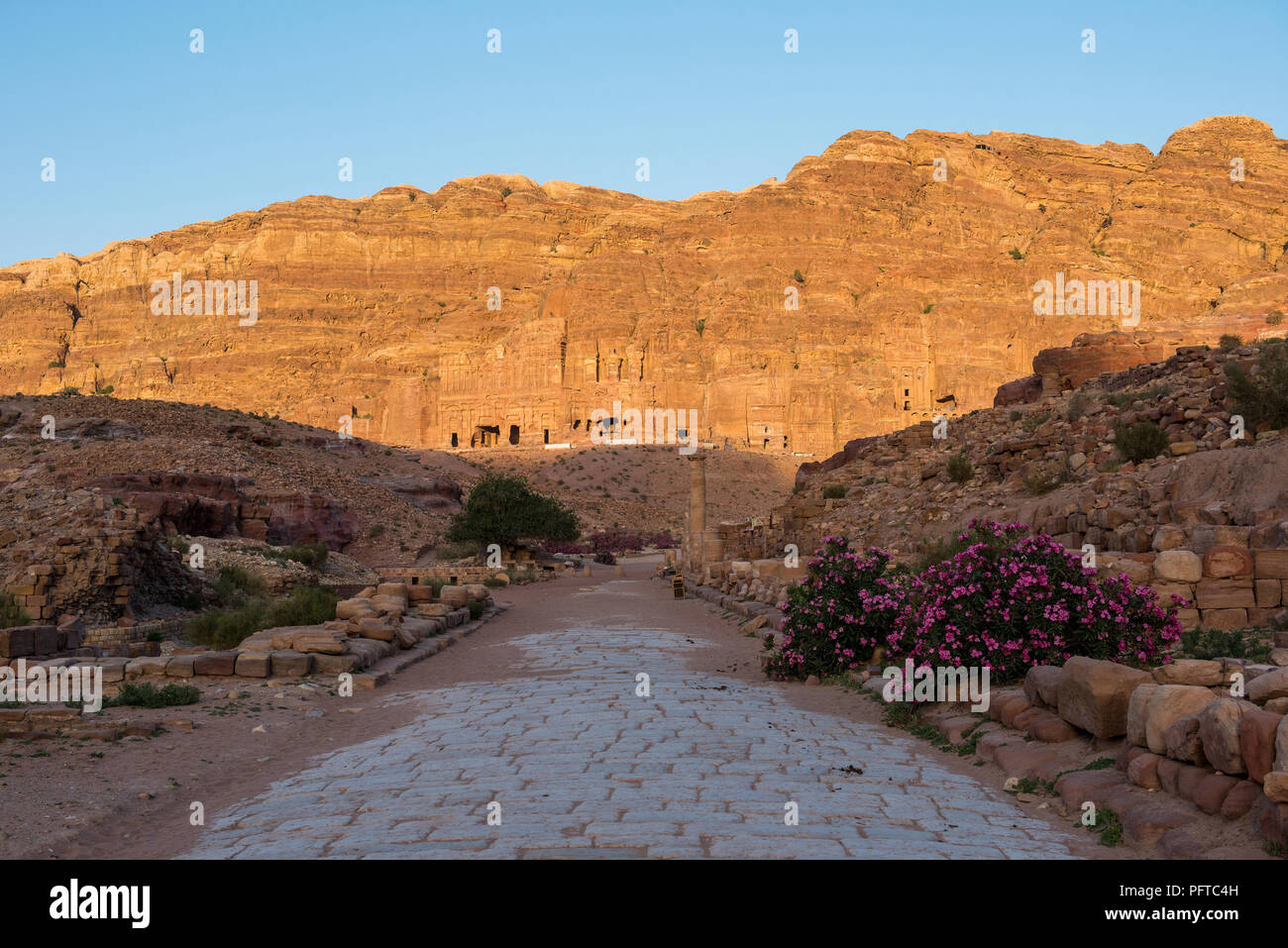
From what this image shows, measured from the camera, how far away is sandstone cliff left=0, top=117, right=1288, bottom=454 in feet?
308

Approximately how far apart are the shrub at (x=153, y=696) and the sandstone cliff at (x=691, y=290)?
2833 inches

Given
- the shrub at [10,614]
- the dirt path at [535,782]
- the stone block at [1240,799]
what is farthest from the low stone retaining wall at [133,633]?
the stone block at [1240,799]

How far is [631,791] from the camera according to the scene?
563 centimetres

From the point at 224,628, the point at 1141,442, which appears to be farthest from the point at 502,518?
the point at 1141,442

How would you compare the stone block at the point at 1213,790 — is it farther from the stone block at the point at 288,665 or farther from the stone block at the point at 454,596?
the stone block at the point at 454,596

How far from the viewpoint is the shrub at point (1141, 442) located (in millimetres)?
17125

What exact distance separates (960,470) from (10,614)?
1841 cm

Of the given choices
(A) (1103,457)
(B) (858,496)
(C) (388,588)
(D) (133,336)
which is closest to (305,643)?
(C) (388,588)

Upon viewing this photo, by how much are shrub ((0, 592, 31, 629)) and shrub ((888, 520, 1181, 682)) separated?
1294cm

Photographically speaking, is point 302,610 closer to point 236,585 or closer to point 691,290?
point 236,585

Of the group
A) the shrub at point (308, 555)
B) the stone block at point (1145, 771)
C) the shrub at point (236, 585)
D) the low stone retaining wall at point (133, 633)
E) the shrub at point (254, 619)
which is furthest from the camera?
the shrub at point (308, 555)

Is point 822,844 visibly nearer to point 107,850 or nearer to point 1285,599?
point 107,850

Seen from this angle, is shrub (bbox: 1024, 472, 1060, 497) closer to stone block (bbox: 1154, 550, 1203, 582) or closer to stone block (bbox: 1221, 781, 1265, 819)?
stone block (bbox: 1154, 550, 1203, 582)

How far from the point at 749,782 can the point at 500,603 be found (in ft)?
60.2
